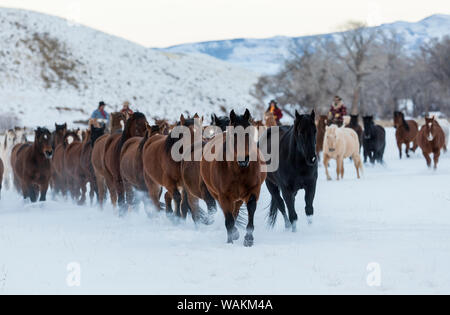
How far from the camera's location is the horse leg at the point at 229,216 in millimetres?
6770

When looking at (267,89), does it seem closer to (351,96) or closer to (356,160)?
(351,96)

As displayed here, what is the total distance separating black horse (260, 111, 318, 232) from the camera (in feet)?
24.8

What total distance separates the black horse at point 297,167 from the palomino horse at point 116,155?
3.18 m

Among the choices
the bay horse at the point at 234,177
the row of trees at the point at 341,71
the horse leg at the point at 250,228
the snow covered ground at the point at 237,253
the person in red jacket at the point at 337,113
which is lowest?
the snow covered ground at the point at 237,253

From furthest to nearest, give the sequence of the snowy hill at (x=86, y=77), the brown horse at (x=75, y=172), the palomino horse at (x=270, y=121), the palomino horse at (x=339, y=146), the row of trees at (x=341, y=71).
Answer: the snowy hill at (x=86, y=77) → the row of trees at (x=341, y=71) → the palomino horse at (x=270, y=121) → the palomino horse at (x=339, y=146) → the brown horse at (x=75, y=172)

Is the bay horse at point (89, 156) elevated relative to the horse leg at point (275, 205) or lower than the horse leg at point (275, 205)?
elevated

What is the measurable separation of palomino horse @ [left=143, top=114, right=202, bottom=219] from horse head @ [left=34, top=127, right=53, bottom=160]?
3.79 metres

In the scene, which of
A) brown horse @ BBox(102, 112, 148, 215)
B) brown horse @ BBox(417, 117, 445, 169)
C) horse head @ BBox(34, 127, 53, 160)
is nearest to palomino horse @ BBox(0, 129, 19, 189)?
horse head @ BBox(34, 127, 53, 160)

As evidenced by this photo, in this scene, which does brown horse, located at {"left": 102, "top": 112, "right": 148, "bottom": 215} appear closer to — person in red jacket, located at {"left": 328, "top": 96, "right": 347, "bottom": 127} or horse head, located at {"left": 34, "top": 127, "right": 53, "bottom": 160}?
horse head, located at {"left": 34, "top": 127, "right": 53, "bottom": 160}

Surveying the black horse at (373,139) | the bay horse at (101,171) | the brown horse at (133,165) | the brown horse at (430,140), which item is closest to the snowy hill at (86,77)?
the black horse at (373,139)

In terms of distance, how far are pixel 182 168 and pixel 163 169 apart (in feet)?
1.75

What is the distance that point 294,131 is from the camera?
26.1ft

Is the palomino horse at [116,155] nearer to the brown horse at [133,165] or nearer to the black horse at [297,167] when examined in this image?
the brown horse at [133,165]
